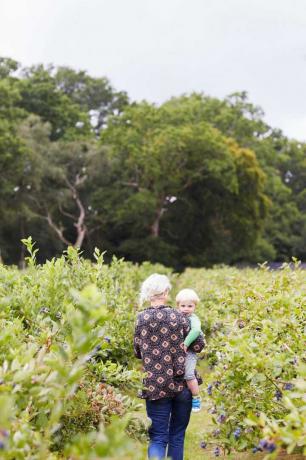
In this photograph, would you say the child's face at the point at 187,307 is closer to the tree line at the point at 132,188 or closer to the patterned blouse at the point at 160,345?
the patterned blouse at the point at 160,345

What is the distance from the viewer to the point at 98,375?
4496 mm

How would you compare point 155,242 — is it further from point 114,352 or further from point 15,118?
point 114,352

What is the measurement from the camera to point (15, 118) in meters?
39.6

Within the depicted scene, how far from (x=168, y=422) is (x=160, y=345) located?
2.33 ft

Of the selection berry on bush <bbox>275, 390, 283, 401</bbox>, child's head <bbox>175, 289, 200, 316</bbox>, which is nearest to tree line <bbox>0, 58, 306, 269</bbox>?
child's head <bbox>175, 289, 200, 316</bbox>

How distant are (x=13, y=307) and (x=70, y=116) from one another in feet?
149

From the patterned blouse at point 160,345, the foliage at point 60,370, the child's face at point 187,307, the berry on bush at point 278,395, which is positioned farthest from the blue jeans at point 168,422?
the berry on bush at point 278,395

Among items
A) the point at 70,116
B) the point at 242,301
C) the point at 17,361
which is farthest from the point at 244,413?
the point at 70,116

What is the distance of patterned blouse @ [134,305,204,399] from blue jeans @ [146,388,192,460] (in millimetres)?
159

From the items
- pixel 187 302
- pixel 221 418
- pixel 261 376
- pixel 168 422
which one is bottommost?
pixel 168 422

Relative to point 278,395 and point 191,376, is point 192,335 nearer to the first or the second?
point 191,376

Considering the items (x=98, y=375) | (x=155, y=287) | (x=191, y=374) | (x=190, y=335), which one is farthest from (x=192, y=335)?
(x=98, y=375)

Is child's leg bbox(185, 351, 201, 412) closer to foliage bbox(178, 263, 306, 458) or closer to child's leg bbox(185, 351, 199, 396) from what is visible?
child's leg bbox(185, 351, 199, 396)

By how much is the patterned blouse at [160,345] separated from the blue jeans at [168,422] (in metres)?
0.16
